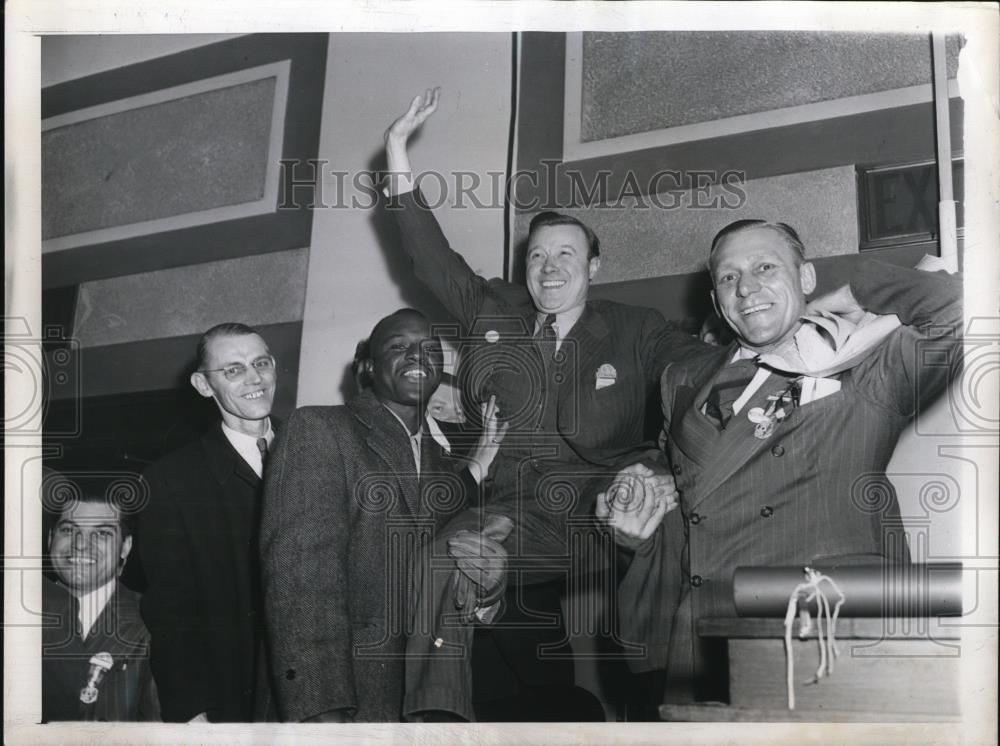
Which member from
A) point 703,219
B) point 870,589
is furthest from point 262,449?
point 870,589

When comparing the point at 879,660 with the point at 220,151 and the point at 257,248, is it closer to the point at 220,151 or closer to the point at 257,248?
the point at 257,248

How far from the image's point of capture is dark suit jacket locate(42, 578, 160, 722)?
328cm

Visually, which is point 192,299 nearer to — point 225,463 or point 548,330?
point 225,463

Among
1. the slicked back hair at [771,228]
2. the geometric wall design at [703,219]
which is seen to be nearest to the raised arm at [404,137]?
the geometric wall design at [703,219]

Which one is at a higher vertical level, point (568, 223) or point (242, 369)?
point (568, 223)

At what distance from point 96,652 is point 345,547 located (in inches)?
28.2

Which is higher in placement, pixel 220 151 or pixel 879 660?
pixel 220 151

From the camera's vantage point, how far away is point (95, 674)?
10.8 ft

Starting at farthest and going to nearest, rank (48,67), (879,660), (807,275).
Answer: (48,67), (807,275), (879,660)

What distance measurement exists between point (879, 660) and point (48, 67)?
2668 mm

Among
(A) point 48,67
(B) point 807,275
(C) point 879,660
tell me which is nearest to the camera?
(C) point 879,660

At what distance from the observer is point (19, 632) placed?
10.9 ft

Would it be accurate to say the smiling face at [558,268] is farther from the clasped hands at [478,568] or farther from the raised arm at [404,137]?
the clasped hands at [478,568]

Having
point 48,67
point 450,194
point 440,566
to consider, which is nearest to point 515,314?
point 450,194
